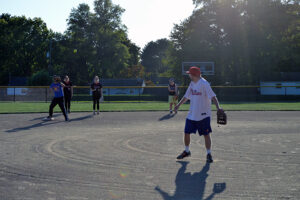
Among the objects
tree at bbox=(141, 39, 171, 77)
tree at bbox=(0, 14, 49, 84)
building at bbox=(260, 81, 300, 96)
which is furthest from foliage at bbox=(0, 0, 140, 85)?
tree at bbox=(141, 39, 171, 77)

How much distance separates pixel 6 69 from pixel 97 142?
6999 centimetres

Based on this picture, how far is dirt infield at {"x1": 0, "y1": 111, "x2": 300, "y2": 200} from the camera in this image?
4477mm

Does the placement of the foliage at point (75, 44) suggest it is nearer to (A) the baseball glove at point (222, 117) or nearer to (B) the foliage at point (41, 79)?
(B) the foliage at point (41, 79)

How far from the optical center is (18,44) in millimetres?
70250

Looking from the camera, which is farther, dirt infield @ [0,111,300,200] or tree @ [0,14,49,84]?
tree @ [0,14,49,84]

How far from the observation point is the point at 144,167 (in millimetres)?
5898

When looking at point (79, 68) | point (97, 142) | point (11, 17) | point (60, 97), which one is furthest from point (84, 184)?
point (11, 17)

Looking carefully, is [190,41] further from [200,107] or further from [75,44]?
[200,107]

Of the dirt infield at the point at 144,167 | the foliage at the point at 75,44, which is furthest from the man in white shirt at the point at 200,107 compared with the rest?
the foliage at the point at 75,44

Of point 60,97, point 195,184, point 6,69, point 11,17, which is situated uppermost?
point 11,17

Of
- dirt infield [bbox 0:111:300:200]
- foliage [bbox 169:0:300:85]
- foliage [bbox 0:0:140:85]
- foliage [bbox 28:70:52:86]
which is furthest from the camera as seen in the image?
foliage [bbox 0:0:140:85]

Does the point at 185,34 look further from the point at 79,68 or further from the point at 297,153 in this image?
the point at 297,153

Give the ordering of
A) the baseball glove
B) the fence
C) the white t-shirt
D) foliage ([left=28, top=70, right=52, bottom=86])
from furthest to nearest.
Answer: foliage ([left=28, top=70, right=52, bottom=86]), the fence, the baseball glove, the white t-shirt

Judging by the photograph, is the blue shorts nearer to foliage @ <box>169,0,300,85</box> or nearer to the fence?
the fence
